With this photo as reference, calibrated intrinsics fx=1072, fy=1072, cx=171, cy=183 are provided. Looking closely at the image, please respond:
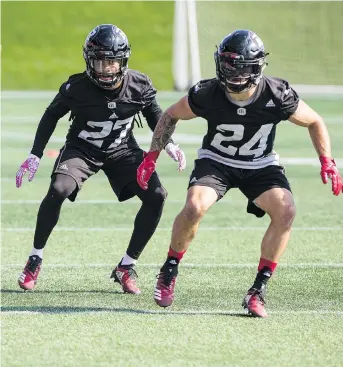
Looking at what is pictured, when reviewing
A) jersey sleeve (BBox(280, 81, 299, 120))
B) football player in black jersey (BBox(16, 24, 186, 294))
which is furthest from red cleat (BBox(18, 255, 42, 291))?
jersey sleeve (BBox(280, 81, 299, 120))

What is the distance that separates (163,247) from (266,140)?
7.23 feet

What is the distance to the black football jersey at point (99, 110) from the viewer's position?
7.11 m

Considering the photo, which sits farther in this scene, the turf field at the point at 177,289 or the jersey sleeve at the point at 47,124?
the jersey sleeve at the point at 47,124

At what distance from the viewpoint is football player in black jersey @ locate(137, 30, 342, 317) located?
6.30m

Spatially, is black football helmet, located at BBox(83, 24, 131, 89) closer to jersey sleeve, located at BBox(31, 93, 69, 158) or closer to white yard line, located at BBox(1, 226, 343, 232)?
jersey sleeve, located at BBox(31, 93, 69, 158)

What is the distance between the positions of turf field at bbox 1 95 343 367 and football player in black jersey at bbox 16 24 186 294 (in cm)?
36

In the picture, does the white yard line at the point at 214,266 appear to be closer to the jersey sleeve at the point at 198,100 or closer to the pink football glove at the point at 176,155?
the pink football glove at the point at 176,155

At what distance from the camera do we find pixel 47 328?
584cm

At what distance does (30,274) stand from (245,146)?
5.43 ft

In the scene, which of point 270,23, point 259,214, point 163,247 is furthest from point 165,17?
point 259,214

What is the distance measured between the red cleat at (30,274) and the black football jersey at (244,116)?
55.5 inches

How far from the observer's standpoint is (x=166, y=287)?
A: 6.47m

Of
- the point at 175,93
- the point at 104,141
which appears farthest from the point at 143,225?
the point at 175,93

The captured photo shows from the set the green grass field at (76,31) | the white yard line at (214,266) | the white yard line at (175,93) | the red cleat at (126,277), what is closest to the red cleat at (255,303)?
the red cleat at (126,277)
